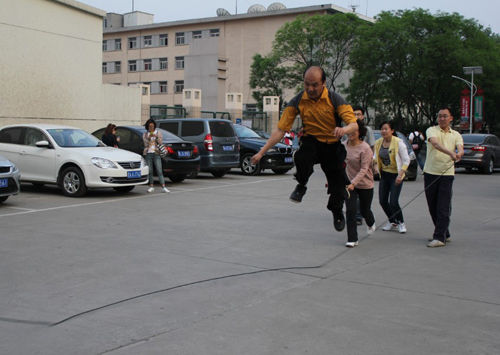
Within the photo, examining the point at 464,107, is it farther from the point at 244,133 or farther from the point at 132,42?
the point at 132,42

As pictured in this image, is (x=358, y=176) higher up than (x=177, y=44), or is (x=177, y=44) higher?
(x=177, y=44)

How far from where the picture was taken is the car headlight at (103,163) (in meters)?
13.5

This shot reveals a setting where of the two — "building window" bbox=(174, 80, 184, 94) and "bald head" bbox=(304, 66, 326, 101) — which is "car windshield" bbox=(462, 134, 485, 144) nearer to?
"bald head" bbox=(304, 66, 326, 101)

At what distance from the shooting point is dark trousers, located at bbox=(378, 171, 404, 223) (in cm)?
969

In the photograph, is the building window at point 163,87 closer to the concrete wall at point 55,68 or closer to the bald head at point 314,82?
the concrete wall at point 55,68

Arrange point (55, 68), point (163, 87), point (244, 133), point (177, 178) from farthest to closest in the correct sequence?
point (163, 87) < point (244, 133) < point (55, 68) < point (177, 178)

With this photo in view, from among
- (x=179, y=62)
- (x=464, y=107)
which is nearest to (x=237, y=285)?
(x=464, y=107)

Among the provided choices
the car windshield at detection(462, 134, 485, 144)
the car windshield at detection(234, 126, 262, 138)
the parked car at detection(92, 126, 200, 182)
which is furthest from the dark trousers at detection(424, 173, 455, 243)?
the car windshield at detection(462, 134, 485, 144)

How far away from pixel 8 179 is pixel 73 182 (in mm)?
2106

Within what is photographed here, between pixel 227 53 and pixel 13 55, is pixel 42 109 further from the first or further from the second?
pixel 227 53

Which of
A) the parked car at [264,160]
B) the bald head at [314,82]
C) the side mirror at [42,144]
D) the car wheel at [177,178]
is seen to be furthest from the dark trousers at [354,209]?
the parked car at [264,160]

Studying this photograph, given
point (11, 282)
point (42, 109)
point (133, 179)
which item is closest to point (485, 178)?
point (133, 179)

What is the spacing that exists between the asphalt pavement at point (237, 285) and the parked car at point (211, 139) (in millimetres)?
7325

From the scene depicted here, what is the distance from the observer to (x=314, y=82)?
6.32 m
